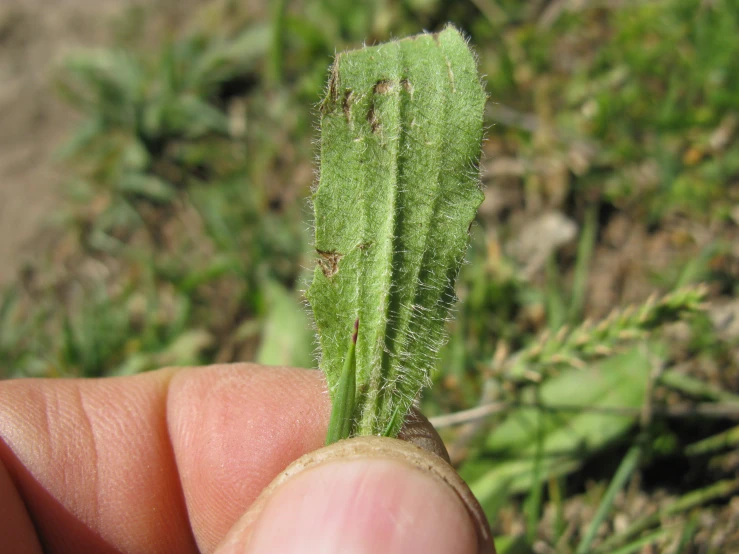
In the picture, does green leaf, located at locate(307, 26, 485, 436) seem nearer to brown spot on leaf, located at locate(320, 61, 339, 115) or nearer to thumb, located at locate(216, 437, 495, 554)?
brown spot on leaf, located at locate(320, 61, 339, 115)

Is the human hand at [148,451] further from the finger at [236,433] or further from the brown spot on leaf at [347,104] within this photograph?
the brown spot on leaf at [347,104]

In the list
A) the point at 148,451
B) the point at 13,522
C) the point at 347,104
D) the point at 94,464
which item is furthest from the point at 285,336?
the point at 347,104

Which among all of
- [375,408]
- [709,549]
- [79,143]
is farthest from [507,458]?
[79,143]

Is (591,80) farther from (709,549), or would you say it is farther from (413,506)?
(413,506)

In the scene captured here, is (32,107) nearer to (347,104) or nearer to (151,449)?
(151,449)

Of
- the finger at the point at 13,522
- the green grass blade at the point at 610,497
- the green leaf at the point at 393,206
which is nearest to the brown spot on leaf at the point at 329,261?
the green leaf at the point at 393,206

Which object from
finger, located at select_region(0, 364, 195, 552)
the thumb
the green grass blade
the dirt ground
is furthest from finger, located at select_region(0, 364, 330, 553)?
the dirt ground
